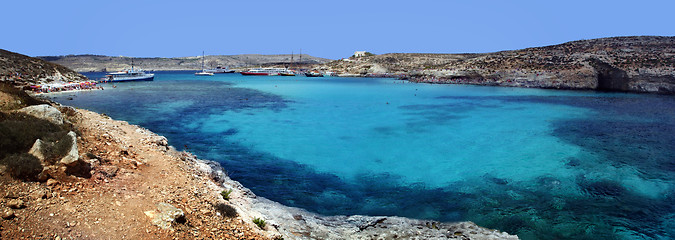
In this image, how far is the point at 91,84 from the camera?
5166 centimetres

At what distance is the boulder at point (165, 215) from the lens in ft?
22.7

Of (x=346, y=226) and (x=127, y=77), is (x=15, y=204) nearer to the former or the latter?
(x=346, y=226)

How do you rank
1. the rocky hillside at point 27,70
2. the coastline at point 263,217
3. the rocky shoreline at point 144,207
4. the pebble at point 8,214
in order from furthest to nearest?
the rocky hillside at point 27,70
the coastline at point 263,217
the rocky shoreline at point 144,207
the pebble at point 8,214

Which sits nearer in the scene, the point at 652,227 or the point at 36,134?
the point at 36,134

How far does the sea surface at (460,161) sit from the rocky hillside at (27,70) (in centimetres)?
1812

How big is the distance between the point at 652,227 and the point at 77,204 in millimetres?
14599

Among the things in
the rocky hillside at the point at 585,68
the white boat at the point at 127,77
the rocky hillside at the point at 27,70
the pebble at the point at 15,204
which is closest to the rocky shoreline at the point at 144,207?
the pebble at the point at 15,204

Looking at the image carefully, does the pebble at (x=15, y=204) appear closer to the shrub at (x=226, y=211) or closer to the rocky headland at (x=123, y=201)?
the rocky headland at (x=123, y=201)

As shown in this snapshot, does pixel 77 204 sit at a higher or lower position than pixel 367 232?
higher

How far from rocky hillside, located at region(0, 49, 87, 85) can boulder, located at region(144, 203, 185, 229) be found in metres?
44.6

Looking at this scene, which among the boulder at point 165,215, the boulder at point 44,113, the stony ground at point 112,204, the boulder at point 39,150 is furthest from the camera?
the boulder at point 44,113

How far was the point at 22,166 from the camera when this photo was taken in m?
7.16

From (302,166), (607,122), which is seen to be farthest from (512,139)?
(302,166)

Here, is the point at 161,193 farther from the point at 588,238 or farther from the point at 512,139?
the point at 512,139
